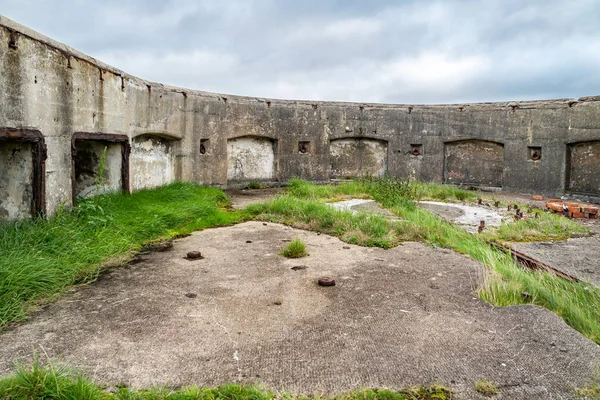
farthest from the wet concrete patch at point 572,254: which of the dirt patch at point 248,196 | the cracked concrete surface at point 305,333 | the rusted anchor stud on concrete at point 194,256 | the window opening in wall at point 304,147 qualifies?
the window opening in wall at point 304,147

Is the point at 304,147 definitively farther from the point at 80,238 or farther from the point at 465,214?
the point at 80,238

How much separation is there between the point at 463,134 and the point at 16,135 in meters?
10.2

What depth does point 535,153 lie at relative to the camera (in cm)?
1063

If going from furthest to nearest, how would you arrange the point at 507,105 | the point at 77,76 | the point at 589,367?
the point at 507,105
the point at 77,76
the point at 589,367

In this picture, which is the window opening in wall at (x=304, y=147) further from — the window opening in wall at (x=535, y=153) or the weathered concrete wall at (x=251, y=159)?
the window opening in wall at (x=535, y=153)

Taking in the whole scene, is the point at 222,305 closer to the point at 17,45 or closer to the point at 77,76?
the point at 17,45

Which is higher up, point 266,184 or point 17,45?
point 17,45

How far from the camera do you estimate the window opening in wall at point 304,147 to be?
1173cm

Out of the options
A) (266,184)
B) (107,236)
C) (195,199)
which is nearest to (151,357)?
(107,236)

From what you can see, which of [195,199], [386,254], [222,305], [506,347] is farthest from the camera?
[195,199]

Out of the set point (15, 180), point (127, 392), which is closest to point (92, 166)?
point (15, 180)

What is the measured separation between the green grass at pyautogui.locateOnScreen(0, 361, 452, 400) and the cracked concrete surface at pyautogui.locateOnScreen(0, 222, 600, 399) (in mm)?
79

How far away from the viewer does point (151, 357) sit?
2281 millimetres

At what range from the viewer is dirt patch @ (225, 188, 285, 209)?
27.3 ft
